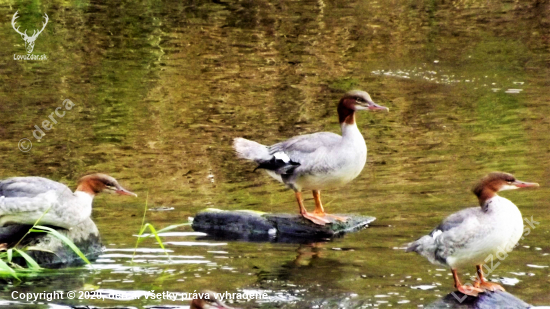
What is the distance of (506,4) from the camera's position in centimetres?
1830

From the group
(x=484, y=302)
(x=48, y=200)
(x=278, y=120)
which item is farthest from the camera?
(x=278, y=120)

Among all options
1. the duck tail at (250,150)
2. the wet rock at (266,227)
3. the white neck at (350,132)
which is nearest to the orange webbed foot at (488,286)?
the wet rock at (266,227)

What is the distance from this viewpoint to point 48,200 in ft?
22.8

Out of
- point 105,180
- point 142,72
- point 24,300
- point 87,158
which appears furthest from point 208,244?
point 142,72

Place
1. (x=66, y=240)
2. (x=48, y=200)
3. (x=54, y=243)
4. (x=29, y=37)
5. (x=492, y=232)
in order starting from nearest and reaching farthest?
(x=492, y=232), (x=66, y=240), (x=48, y=200), (x=54, y=243), (x=29, y=37)

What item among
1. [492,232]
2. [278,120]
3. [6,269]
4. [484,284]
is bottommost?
[484,284]

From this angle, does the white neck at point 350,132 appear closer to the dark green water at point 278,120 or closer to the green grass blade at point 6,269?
the dark green water at point 278,120

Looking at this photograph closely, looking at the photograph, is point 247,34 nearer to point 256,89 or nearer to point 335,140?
point 256,89

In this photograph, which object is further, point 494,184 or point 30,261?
point 30,261

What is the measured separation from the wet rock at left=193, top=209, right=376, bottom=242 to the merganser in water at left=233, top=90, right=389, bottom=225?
0.26 feet

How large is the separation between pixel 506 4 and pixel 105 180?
12.9m

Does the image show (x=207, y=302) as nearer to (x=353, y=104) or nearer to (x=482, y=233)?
(x=482, y=233)

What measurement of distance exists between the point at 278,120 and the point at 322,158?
4186 millimetres

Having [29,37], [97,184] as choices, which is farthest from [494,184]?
[29,37]
